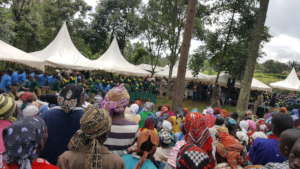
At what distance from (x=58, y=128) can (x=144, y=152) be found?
927mm

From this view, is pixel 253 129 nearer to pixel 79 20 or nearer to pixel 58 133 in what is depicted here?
pixel 58 133

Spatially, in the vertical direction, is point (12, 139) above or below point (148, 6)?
below

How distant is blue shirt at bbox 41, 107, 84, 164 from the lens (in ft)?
9.19

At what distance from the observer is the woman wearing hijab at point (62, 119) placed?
2795mm

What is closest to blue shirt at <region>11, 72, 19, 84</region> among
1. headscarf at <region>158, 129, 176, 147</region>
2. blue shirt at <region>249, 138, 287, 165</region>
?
headscarf at <region>158, 129, 176, 147</region>

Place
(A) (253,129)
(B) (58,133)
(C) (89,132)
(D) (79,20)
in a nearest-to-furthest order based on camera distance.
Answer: (C) (89,132), (B) (58,133), (A) (253,129), (D) (79,20)

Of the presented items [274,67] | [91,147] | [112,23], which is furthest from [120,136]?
[274,67]

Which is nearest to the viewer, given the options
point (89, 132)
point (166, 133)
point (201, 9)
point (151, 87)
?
point (89, 132)

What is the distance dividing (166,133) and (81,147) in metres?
1.50

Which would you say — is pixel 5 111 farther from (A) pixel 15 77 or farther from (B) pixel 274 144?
(A) pixel 15 77

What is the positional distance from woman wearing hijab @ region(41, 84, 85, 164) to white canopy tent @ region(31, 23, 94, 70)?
451 inches

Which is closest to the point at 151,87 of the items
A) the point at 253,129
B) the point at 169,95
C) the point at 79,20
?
the point at 169,95

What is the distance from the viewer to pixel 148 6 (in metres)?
22.5

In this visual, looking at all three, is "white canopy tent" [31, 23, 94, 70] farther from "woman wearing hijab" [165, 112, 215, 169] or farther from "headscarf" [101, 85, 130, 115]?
"woman wearing hijab" [165, 112, 215, 169]
